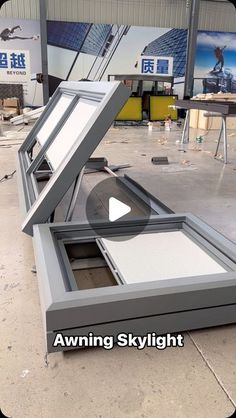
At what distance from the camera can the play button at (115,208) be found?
154cm

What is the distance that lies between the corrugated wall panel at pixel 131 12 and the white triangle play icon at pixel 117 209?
775cm

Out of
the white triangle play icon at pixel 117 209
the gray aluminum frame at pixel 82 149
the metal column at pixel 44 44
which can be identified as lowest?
the white triangle play icon at pixel 117 209

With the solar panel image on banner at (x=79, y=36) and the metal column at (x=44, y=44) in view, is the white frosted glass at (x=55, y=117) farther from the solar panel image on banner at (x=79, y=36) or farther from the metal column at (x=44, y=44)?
the solar panel image on banner at (x=79, y=36)

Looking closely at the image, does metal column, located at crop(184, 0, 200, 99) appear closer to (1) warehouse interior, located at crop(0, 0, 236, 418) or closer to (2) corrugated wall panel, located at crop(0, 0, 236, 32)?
(2) corrugated wall panel, located at crop(0, 0, 236, 32)

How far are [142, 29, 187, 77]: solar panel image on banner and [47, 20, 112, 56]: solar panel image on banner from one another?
1235 millimetres

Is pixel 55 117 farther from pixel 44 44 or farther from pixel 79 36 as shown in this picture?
pixel 79 36

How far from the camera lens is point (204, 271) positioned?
4.07 ft

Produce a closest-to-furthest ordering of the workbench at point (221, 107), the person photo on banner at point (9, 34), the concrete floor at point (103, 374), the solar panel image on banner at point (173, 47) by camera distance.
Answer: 1. the concrete floor at point (103, 374)
2. the workbench at point (221, 107)
3. the person photo on banner at point (9, 34)
4. the solar panel image on banner at point (173, 47)

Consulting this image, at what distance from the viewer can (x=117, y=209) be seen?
2.29 m

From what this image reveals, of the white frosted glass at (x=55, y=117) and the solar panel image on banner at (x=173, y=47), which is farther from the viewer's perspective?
the solar panel image on banner at (x=173, y=47)

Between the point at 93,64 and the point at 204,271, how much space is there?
8.64m

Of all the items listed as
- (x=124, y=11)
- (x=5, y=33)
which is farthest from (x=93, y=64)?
(x=5, y=33)

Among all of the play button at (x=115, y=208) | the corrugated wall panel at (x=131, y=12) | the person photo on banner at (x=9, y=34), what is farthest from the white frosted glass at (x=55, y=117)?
the corrugated wall panel at (x=131, y=12)

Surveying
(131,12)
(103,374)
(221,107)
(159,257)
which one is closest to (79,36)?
(131,12)
